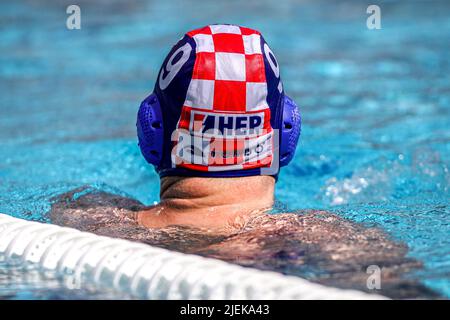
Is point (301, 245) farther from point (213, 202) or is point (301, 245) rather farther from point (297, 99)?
point (297, 99)

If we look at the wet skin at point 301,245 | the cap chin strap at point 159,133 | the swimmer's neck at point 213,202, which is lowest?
the wet skin at point 301,245

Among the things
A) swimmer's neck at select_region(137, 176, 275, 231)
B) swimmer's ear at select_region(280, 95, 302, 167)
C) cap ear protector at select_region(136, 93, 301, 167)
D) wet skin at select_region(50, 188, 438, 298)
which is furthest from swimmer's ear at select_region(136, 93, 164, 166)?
swimmer's ear at select_region(280, 95, 302, 167)

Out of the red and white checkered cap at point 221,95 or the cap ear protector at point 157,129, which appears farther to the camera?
the cap ear protector at point 157,129

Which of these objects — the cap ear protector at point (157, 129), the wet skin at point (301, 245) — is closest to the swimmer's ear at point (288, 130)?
the cap ear protector at point (157, 129)

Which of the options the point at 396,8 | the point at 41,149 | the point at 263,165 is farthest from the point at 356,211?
the point at 396,8

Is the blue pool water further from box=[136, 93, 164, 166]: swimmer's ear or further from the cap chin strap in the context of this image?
box=[136, 93, 164, 166]: swimmer's ear

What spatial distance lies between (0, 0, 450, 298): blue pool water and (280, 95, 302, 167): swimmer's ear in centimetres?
39

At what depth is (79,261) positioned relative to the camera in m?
A: 2.62

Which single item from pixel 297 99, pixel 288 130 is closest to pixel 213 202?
pixel 288 130

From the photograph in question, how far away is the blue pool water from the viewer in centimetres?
396

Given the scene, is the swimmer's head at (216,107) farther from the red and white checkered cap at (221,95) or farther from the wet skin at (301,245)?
the wet skin at (301,245)

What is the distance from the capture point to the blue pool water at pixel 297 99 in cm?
396

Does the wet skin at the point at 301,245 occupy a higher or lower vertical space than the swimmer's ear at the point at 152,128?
lower

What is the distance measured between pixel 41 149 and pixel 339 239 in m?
3.02
